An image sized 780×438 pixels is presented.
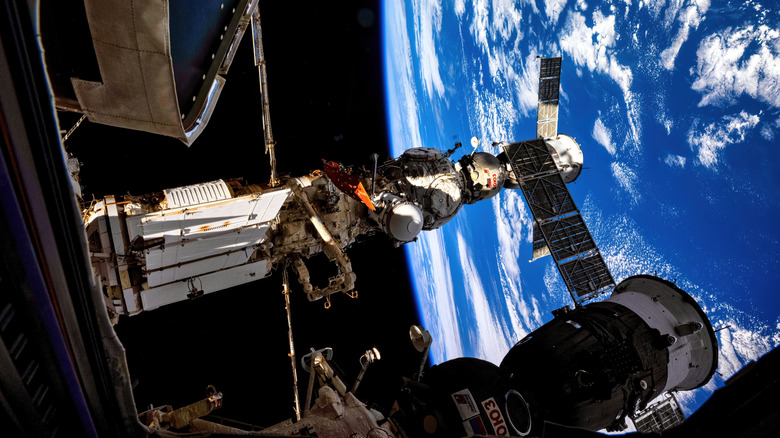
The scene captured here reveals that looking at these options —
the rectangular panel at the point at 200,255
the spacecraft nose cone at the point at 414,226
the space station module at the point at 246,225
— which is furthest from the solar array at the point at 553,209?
the rectangular panel at the point at 200,255

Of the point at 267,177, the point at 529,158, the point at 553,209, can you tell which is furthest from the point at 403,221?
the point at 267,177

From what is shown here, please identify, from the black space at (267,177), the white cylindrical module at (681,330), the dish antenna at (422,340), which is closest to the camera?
the dish antenna at (422,340)

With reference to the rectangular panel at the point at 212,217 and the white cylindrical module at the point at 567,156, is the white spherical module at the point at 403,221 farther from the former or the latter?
the white cylindrical module at the point at 567,156

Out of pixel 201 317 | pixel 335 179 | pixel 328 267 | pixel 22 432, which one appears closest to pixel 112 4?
pixel 22 432

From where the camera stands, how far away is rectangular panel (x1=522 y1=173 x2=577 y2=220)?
1327cm

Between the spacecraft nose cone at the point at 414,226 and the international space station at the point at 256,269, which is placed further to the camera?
the spacecraft nose cone at the point at 414,226

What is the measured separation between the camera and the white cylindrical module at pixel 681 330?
8.36 metres

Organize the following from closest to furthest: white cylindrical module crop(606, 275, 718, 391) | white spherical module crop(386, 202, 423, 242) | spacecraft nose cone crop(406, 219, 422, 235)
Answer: white cylindrical module crop(606, 275, 718, 391), white spherical module crop(386, 202, 423, 242), spacecraft nose cone crop(406, 219, 422, 235)

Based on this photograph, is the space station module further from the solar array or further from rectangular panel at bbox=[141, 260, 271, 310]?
the solar array

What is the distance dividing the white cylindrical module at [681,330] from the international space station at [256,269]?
5 centimetres

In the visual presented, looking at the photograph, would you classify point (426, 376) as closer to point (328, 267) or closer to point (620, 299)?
point (620, 299)

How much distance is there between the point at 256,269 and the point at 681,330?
10189 millimetres

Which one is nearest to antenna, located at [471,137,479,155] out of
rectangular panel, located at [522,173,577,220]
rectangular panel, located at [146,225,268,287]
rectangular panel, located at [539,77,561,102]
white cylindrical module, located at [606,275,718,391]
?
rectangular panel, located at [522,173,577,220]

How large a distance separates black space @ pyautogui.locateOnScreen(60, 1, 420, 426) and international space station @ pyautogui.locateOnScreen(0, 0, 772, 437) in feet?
20.4
